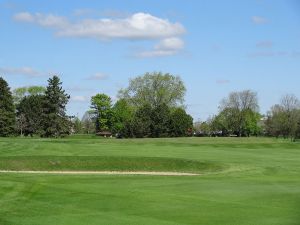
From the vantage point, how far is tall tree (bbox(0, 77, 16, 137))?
334ft

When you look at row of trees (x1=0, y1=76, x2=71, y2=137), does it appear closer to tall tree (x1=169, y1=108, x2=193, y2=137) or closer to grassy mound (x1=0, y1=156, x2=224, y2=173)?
tall tree (x1=169, y1=108, x2=193, y2=137)

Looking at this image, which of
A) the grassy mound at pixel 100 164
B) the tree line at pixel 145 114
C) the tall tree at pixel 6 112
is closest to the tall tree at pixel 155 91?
the tree line at pixel 145 114

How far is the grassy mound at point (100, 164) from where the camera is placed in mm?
32469

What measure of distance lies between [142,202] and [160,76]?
Result: 112540 mm

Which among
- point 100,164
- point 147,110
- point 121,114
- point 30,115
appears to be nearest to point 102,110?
point 121,114

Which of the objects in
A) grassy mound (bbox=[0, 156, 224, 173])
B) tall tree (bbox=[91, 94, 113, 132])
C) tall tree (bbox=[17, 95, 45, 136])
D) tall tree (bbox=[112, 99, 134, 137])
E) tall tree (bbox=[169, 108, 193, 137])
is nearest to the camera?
grassy mound (bbox=[0, 156, 224, 173])

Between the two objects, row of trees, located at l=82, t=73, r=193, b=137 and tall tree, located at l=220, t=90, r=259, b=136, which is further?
tall tree, located at l=220, t=90, r=259, b=136

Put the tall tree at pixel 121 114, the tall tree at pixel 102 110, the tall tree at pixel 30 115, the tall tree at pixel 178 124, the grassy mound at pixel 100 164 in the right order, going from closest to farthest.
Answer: the grassy mound at pixel 100 164 < the tall tree at pixel 178 124 < the tall tree at pixel 121 114 < the tall tree at pixel 30 115 < the tall tree at pixel 102 110

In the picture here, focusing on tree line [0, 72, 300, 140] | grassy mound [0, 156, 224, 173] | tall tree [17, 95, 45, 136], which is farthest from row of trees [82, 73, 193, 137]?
grassy mound [0, 156, 224, 173]

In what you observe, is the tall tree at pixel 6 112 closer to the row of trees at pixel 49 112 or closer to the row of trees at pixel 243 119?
the row of trees at pixel 49 112

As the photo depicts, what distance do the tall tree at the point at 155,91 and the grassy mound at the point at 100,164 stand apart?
8840 cm

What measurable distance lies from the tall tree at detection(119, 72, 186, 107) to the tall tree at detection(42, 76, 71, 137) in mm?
21347

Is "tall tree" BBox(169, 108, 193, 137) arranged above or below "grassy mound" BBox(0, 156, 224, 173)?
above

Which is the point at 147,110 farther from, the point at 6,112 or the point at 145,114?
the point at 6,112
